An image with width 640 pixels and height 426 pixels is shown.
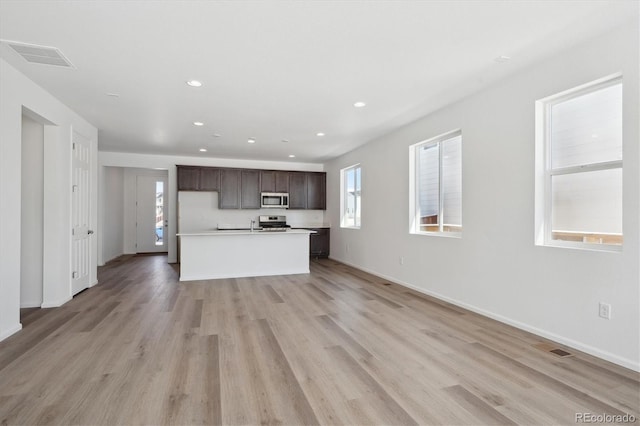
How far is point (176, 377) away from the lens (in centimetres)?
231

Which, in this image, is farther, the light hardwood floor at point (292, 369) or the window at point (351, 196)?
the window at point (351, 196)

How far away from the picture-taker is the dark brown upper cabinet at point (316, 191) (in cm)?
867

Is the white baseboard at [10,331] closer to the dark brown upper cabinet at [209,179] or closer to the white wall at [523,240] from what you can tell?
the white wall at [523,240]

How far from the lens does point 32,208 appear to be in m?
4.12

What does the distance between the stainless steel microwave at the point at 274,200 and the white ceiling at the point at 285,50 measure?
3.51 meters

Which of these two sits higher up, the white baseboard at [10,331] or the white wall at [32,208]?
the white wall at [32,208]

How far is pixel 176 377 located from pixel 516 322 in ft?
10.2

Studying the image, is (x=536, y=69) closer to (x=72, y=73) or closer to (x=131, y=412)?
(x=131, y=412)

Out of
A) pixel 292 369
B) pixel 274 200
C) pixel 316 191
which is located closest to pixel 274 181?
pixel 274 200

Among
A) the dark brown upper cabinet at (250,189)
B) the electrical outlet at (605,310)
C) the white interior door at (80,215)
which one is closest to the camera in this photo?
the electrical outlet at (605,310)

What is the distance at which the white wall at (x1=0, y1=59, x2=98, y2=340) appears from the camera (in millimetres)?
3066

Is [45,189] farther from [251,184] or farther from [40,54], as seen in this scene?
[251,184]

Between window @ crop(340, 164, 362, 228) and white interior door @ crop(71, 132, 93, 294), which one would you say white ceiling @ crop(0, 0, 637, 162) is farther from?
window @ crop(340, 164, 362, 228)

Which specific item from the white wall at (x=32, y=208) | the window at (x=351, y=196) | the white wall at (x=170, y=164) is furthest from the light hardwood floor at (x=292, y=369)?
the white wall at (x=170, y=164)
